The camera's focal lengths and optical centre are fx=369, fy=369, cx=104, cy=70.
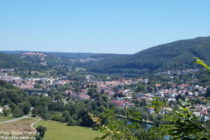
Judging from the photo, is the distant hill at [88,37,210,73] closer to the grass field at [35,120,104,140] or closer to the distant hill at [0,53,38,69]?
the distant hill at [0,53,38,69]

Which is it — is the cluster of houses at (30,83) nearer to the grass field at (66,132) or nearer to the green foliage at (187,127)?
the grass field at (66,132)

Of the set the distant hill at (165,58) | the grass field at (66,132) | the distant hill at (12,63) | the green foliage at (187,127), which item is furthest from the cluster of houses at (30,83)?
the green foliage at (187,127)

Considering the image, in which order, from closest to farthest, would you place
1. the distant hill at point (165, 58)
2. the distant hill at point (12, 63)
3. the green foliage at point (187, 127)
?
the green foliage at point (187, 127) < the distant hill at point (165, 58) < the distant hill at point (12, 63)

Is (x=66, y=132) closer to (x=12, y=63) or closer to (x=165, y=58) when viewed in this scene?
(x=12, y=63)

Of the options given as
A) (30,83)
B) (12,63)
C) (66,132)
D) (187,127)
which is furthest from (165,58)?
(187,127)

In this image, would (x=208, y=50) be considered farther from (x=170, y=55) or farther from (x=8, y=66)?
(x=8, y=66)
